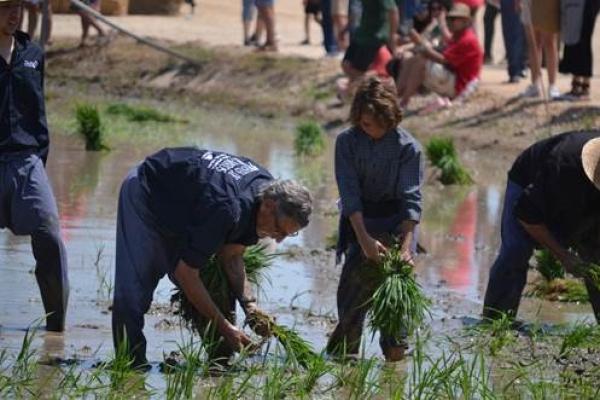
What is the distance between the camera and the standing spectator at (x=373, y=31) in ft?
58.6

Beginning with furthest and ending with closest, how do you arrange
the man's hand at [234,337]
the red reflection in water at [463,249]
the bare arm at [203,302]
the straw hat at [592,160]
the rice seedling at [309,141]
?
the rice seedling at [309,141] → the red reflection in water at [463,249] → the straw hat at [592,160] → the man's hand at [234,337] → the bare arm at [203,302]

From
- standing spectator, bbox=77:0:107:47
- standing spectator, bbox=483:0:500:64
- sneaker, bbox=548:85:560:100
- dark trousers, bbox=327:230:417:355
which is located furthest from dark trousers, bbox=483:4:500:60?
dark trousers, bbox=327:230:417:355

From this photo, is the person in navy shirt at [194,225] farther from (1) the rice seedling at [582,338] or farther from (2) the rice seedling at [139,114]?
(2) the rice seedling at [139,114]

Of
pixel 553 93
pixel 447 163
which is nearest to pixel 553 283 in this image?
pixel 447 163

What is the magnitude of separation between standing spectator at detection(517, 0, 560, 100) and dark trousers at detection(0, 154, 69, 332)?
868cm

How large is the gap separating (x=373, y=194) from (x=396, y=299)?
1.77 feet

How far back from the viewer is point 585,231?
880cm

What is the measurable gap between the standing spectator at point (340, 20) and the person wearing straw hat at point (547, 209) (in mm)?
11863

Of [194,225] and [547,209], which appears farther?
[547,209]

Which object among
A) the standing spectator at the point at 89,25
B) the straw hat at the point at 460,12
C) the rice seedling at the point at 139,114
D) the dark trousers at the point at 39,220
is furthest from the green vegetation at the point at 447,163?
the standing spectator at the point at 89,25

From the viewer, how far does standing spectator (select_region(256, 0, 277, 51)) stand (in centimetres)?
2123

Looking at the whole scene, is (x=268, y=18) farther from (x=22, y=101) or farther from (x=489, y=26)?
(x=22, y=101)

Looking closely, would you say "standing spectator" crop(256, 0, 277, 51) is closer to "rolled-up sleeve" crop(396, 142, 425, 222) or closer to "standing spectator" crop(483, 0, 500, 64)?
"standing spectator" crop(483, 0, 500, 64)

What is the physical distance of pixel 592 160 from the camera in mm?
8367
